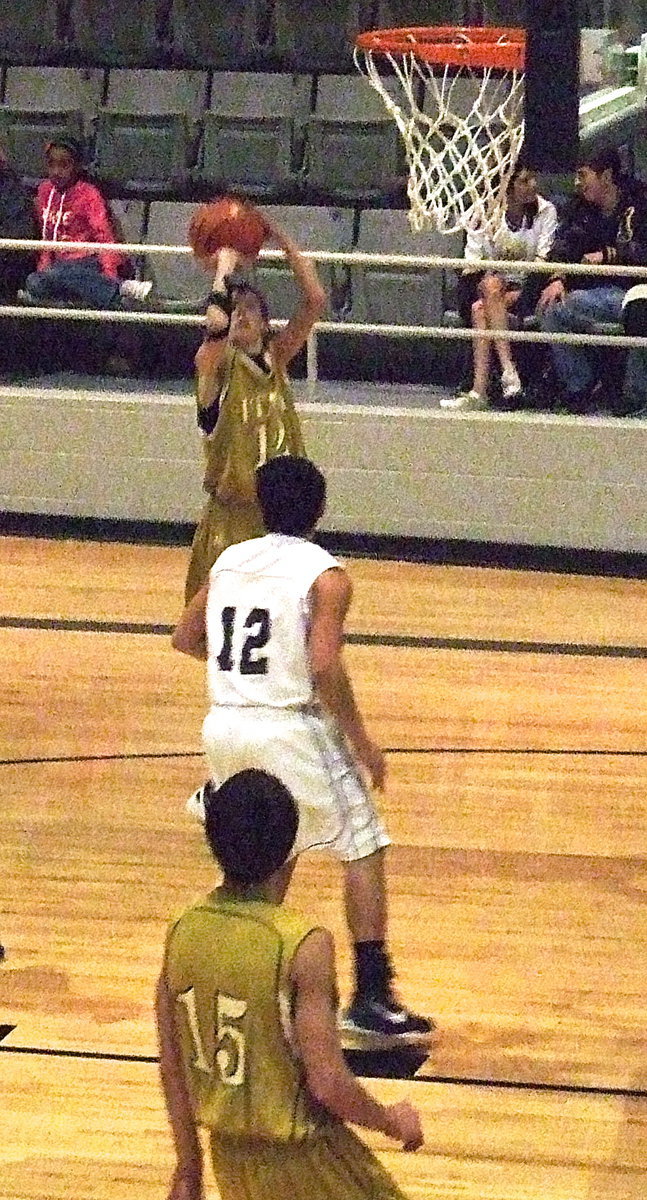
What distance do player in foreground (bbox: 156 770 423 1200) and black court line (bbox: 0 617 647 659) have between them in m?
5.71

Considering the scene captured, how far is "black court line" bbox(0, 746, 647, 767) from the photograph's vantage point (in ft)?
22.4

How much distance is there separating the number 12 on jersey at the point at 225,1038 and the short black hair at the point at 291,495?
4.99 feet

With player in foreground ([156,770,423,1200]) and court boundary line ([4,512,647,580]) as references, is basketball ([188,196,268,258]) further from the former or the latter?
court boundary line ([4,512,647,580])

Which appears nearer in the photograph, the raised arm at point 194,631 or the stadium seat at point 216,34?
the raised arm at point 194,631

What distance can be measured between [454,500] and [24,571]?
2342mm

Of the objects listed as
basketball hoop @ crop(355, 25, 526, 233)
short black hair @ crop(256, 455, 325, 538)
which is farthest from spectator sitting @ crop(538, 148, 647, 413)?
short black hair @ crop(256, 455, 325, 538)

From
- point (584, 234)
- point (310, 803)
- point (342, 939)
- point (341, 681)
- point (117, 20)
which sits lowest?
point (342, 939)

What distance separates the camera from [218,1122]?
272 centimetres

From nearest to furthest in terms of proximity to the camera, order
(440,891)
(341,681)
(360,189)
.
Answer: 1. (341,681)
2. (440,891)
3. (360,189)

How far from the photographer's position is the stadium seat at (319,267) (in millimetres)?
11633

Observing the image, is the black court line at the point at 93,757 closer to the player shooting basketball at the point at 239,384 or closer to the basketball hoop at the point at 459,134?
the player shooting basketball at the point at 239,384

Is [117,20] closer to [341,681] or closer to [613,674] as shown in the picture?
[613,674]

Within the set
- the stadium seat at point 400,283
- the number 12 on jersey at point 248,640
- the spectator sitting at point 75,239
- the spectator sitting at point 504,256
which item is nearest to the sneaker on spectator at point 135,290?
the spectator sitting at point 75,239

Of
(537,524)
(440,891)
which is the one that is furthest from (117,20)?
(440,891)
